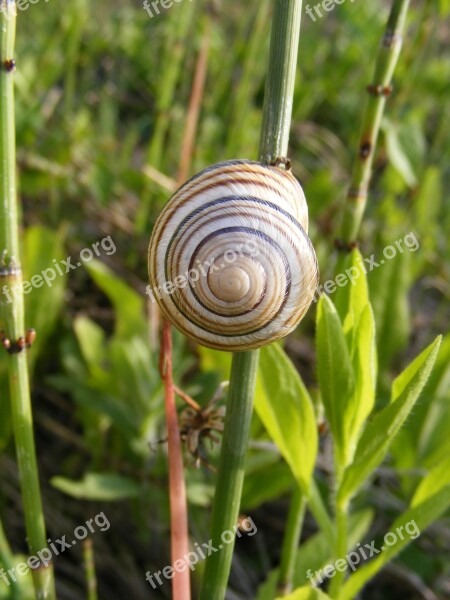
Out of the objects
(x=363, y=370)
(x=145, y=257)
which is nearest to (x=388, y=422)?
(x=363, y=370)

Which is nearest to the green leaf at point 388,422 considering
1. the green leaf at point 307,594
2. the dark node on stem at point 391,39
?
the green leaf at point 307,594

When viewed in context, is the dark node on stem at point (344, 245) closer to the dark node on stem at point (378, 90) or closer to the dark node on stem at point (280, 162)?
the dark node on stem at point (378, 90)

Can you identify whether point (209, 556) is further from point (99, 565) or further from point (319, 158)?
point (319, 158)

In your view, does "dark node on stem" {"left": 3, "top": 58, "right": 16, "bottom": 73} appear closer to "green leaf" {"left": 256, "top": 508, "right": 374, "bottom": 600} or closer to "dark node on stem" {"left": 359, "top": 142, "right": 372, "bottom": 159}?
"dark node on stem" {"left": 359, "top": 142, "right": 372, "bottom": 159}

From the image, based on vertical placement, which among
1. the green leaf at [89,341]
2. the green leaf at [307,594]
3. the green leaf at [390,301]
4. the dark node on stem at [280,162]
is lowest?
the green leaf at [307,594]

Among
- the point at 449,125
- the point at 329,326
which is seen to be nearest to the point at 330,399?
the point at 329,326

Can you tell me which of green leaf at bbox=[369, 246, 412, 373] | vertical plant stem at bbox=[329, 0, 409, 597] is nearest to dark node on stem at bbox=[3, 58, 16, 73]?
vertical plant stem at bbox=[329, 0, 409, 597]

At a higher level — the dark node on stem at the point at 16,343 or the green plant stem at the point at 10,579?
the dark node on stem at the point at 16,343

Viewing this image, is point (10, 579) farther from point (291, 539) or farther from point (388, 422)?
point (388, 422)
